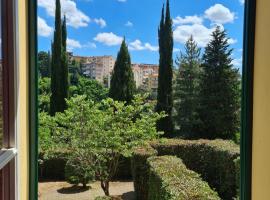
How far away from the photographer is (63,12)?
8.67 m

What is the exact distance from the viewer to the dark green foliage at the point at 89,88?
341 inches

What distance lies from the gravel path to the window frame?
4.21 metres

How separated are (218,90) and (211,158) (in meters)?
3.23

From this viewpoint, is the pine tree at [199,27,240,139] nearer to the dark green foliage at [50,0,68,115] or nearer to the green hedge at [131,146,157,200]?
the dark green foliage at [50,0,68,115]

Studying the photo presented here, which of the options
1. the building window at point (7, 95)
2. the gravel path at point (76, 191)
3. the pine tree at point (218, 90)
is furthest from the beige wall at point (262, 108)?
the pine tree at point (218, 90)

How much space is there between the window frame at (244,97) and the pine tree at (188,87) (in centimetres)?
719

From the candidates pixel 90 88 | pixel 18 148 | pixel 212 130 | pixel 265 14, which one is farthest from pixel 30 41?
pixel 212 130

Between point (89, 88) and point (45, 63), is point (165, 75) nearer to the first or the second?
point (89, 88)

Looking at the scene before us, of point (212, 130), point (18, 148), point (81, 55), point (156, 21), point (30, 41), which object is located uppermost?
point (156, 21)

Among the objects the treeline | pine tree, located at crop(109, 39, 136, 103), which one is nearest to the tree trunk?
the treeline

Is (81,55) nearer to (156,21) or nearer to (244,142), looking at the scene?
(156,21)

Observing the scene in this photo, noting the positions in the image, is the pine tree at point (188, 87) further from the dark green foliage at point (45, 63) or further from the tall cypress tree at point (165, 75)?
the dark green foliage at point (45, 63)

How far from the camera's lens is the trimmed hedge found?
3.16m

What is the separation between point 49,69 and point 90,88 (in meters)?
1.11
